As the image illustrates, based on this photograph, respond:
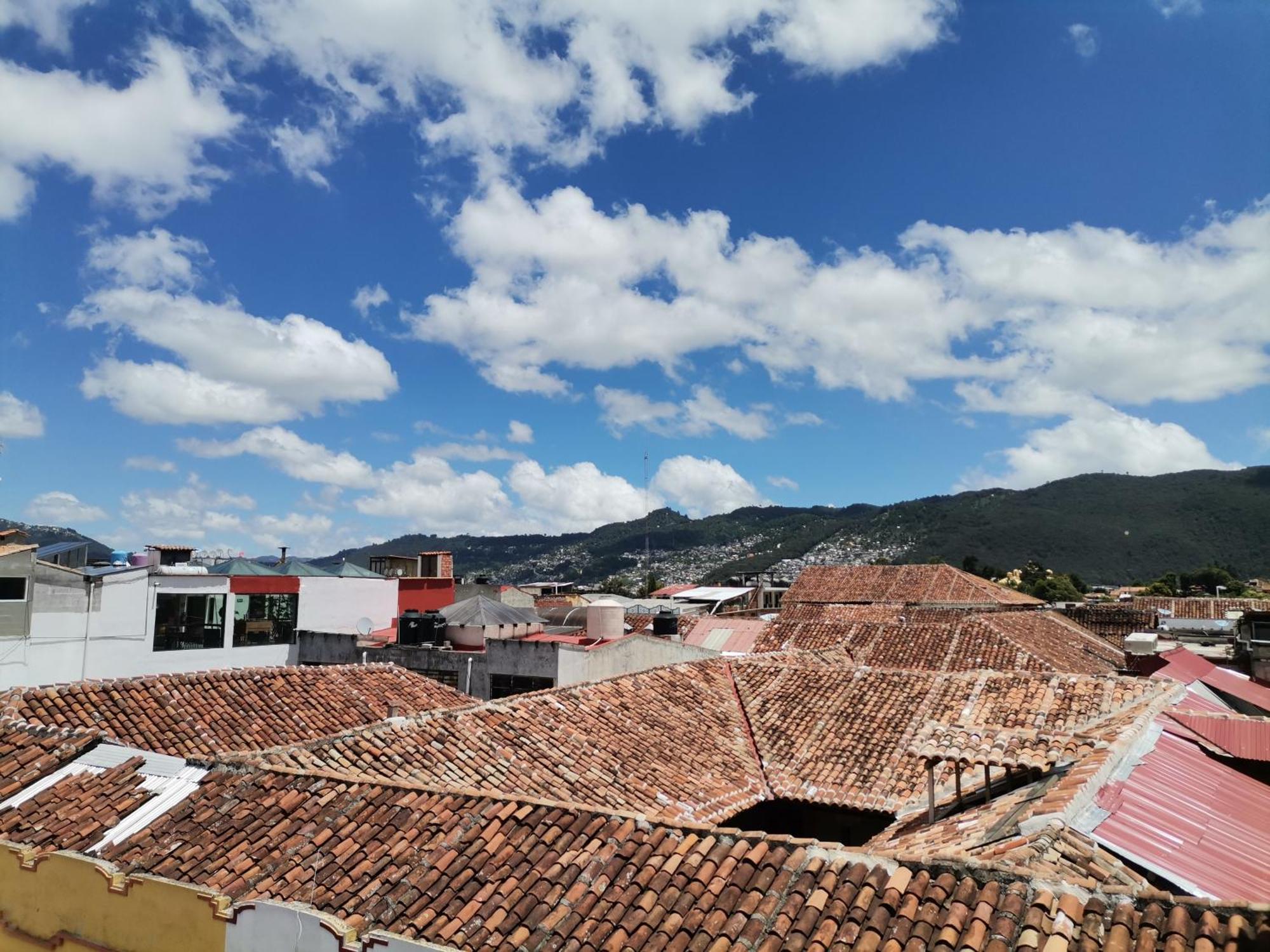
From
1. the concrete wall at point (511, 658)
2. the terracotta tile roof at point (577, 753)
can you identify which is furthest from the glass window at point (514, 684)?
→ the terracotta tile roof at point (577, 753)

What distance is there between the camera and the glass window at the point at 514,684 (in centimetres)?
1807

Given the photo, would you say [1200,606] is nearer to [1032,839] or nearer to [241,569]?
[1032,839]

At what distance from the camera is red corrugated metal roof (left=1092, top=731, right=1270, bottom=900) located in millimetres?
6098

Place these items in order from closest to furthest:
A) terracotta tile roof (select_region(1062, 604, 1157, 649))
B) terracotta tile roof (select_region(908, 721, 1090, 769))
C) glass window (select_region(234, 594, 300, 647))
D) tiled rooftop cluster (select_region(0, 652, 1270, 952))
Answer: tiled rooftop cluster (select_region(0, 652, 1270, 952)) < terracotta tile roof (select_region(908, 721, 1090, 769)) < glass window (select_region(234, 594, 300, 647)) < terracotta tile roof (select_region(1062, 604, 1157, 649))

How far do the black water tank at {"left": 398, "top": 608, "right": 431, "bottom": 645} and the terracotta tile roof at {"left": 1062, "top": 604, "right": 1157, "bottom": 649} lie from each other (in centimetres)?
2731

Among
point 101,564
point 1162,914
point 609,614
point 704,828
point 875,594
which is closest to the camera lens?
point 1162,914

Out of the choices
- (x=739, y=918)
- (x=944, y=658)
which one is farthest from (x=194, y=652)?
(x=739, y=918)

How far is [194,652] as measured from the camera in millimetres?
25562

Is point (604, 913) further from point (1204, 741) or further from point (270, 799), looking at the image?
point (1204, 741)

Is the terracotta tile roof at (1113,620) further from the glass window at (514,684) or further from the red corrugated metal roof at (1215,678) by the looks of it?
the glass window at (514,684)

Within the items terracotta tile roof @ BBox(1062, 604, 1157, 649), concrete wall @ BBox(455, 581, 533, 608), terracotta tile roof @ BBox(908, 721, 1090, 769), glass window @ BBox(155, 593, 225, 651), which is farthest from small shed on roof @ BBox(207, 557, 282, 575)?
terracotta tile roof @ BBox(1062, 604, 1157, 649)

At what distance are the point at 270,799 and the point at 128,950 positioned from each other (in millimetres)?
1666

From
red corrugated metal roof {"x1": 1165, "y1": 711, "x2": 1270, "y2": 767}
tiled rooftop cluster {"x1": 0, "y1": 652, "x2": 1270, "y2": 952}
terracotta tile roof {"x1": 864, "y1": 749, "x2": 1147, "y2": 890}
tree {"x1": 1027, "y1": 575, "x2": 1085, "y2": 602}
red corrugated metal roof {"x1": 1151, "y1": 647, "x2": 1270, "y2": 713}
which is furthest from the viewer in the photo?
tree {"x1": 1027, "y1": 575, "x2": 1085, "y2": 602}

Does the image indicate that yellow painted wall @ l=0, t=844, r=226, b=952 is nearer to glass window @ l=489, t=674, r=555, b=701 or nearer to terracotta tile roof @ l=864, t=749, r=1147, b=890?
terracotta tile roof @ l=864, t=749, r=1147, b=890
